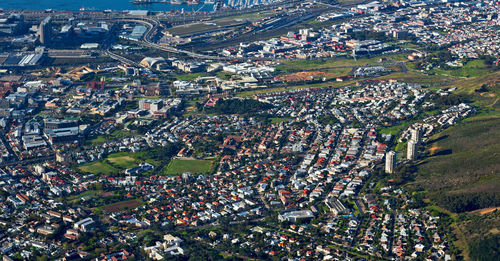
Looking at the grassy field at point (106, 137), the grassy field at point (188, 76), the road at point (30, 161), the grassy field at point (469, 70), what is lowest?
the road at point (30, 161)

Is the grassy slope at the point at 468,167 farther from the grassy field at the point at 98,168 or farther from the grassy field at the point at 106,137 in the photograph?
the grassy field at the point at 106,137

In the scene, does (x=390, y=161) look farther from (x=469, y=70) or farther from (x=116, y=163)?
(x=469, y=70)

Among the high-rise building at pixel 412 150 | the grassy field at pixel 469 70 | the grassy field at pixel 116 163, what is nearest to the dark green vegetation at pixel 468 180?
the high-rise building at pixel 412 150

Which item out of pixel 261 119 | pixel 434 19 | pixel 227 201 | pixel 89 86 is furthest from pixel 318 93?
pixel 434 19

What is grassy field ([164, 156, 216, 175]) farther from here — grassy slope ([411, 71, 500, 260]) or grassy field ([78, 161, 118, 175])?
grassy slope ([411, 71, 500, 260])

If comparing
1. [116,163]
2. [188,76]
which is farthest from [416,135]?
[188,76]
